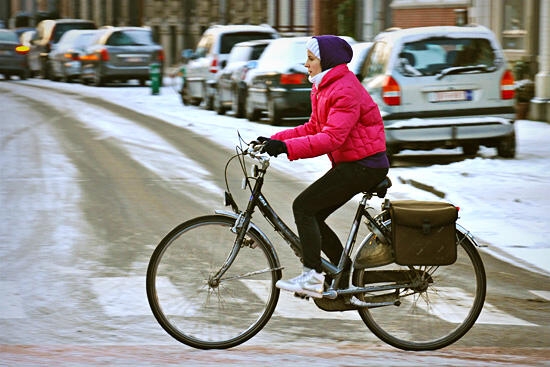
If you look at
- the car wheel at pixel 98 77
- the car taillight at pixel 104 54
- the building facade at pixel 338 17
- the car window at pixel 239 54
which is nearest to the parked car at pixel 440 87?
the building facade at pixel 338 17

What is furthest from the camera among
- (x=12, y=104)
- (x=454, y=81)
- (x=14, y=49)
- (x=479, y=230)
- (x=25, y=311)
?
(x=14, y=49)

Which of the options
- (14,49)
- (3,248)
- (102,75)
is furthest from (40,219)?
(14,49)

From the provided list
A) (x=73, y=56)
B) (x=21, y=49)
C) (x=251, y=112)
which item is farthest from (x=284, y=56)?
(x=21, y=49)

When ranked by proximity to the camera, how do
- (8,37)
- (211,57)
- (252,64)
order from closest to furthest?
1. (252,64)
2. (211,57)
3. (8,37)

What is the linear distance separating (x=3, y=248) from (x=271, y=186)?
4.44 m

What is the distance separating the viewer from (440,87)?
13.9m

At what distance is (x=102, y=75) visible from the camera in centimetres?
3247

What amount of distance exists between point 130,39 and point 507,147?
63.8 feet

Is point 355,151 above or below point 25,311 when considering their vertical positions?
above

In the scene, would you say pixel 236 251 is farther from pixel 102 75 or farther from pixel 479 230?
pixel 102 75

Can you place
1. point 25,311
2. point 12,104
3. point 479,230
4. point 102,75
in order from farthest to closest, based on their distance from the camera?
point 102,75 → point 12,104 → point 479,230 → point 25,311

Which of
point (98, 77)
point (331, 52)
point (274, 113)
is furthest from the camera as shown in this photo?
point (98, 77)

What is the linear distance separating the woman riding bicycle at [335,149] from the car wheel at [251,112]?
15.1 meters

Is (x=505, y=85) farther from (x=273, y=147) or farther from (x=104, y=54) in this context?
(x=104, y=54)
